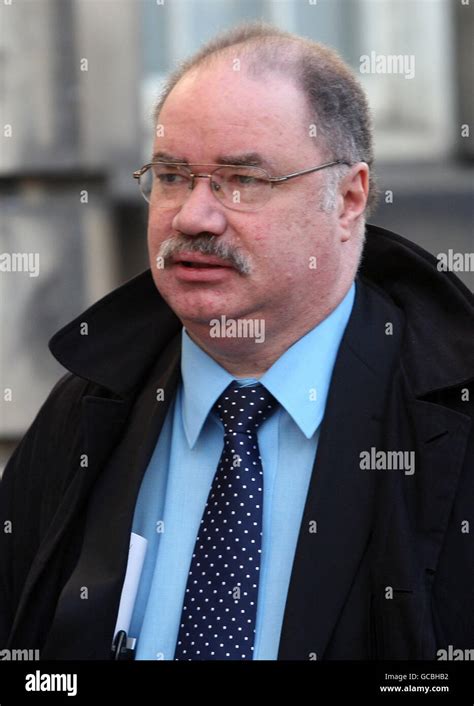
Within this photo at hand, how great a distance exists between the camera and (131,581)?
2.39 metres

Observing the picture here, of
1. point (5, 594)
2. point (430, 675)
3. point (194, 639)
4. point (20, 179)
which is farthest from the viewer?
point (20, 179)

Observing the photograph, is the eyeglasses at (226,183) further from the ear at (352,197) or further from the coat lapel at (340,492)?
the coat lapel at (340,492)

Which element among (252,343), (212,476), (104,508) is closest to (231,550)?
(212,476)

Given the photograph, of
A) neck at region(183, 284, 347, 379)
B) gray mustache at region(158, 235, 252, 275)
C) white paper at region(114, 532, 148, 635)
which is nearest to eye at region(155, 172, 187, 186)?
gray mustache at region(158, 235, 252, 275)

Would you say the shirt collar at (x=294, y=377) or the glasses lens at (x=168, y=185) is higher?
the glasses lens at (x=168, y=185)

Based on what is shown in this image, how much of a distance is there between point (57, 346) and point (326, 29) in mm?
2369

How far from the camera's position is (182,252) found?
95.5 inches

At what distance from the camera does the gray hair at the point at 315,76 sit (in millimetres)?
2502

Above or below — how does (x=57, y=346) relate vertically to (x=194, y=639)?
above

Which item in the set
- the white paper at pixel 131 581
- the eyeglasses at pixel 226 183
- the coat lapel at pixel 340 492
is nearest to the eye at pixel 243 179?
the eyeglasses at pixel 226 183

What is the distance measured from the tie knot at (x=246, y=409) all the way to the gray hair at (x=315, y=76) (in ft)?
1.19

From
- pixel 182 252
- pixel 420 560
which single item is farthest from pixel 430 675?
pixel 182 252

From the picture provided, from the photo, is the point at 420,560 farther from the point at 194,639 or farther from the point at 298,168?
the point at 298,168

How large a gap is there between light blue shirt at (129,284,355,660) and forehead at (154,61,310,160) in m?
0.34
